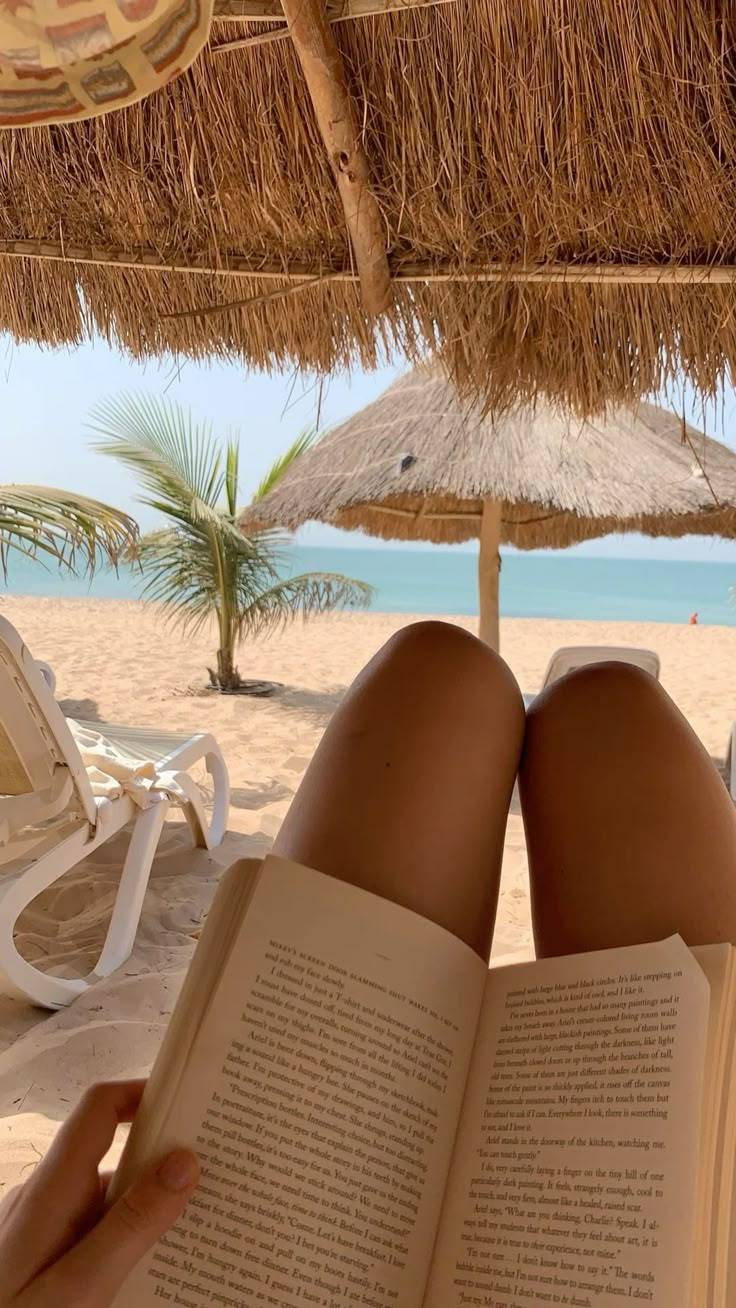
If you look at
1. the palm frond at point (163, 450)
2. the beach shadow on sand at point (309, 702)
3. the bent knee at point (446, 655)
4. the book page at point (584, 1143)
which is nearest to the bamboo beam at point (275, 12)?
the bent knee at point (446, 655)

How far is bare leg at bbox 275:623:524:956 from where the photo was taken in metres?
0.58

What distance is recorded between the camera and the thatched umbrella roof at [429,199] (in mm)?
1562

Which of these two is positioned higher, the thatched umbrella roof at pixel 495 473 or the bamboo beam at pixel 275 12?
the thatched umbrella roof at pixel 495 473

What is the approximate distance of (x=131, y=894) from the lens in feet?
5.99

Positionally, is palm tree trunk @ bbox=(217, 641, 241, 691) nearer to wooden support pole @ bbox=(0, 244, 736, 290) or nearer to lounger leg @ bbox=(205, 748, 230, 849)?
lounger leg @ bbox=(205, 748, 230, 849)

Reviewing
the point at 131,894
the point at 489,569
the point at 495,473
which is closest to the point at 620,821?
the point at 131,894

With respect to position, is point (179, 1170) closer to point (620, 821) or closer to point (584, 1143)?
point (584, 1143)

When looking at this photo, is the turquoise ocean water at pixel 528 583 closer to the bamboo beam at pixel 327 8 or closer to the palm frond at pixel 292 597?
the palm frond at pixel 292 597

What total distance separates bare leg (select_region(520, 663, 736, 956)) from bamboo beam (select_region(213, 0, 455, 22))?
4.64ft

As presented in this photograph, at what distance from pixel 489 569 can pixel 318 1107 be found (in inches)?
166

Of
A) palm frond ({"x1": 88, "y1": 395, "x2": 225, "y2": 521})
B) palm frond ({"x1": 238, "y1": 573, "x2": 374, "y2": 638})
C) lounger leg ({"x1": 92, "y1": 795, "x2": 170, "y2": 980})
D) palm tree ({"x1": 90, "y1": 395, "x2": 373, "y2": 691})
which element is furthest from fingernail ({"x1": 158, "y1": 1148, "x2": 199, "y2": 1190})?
palm frond ({"x1": 238, "y1": 573, "x2": 374, "y2": 638})

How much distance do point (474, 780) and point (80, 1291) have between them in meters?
0.37

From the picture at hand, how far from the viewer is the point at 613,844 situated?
23.4 inches

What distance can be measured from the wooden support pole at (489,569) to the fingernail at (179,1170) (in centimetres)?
408
